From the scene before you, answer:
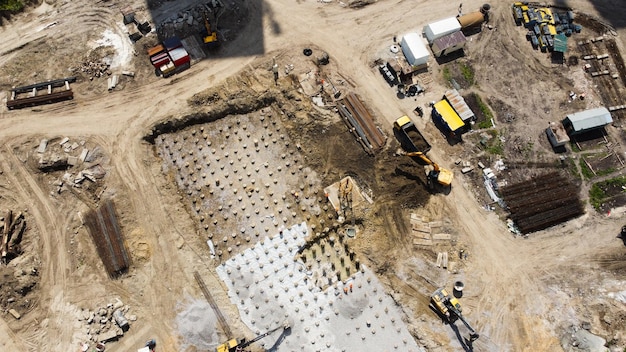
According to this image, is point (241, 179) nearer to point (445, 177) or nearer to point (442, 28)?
point (445, 177)

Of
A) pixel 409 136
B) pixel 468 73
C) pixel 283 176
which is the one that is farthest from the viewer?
pixel 468 73

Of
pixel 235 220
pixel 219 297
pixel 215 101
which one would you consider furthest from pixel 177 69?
pixel 219 297

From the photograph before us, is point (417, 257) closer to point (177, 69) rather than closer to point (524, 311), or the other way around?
point (524, 311)

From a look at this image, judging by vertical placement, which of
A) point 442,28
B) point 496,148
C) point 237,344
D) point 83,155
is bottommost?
point 496,148

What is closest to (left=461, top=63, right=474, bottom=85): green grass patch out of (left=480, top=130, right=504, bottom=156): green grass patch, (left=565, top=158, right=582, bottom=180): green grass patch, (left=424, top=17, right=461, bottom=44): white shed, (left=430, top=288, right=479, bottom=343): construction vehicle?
(left=424, top=17, right=461, bottom=44): white shed

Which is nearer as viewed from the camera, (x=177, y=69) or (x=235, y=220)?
(x=235, y=220)

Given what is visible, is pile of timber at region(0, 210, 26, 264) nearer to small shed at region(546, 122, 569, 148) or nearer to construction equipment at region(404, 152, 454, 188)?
construction equipment at region(404, 152, 454, 188)

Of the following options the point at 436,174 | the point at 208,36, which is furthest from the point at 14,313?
the point at 436,174
